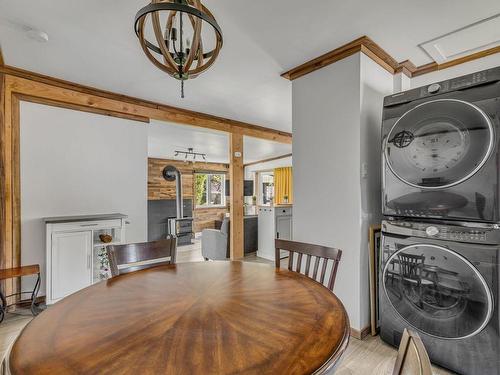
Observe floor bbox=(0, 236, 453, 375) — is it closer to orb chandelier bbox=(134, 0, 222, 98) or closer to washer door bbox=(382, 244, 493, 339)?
washer door bbox=(382, 244, 493, 339)

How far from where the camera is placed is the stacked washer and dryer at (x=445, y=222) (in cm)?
157

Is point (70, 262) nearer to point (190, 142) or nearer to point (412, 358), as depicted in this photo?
point (412, 358)

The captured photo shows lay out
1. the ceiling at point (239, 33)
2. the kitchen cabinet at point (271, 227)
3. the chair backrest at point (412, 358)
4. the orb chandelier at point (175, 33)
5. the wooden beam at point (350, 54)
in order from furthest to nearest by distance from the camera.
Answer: the kitchen cabinet at point (271, 227) < the wooden beam at point (350, 54) < the ceiling at point (239, 33) < the orb chandelier at point (175, 33) < the chair backrest at point (412, 358)

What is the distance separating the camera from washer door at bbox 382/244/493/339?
62.4 inches

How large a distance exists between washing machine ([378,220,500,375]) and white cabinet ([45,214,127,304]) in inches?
115

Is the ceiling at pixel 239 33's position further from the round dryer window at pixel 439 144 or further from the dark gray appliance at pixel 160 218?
the dark gray appliance at pixel 160 218

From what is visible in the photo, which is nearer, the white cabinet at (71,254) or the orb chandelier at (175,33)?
the orb chandelier at (175,33)

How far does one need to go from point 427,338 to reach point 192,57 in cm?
223

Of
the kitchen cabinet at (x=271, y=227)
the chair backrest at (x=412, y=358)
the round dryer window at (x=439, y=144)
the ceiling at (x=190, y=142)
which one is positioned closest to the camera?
the chair backrest at (x=412, y=358)

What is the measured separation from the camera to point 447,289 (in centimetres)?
169

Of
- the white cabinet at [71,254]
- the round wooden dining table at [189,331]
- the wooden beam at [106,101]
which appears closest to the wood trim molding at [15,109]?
the wooden beam at [106,101]

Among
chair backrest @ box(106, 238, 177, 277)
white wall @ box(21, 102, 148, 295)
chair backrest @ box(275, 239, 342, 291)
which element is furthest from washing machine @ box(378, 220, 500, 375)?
white wall @ box(21, 102, 148, 295)

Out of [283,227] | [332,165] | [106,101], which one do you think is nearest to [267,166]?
[283,227]

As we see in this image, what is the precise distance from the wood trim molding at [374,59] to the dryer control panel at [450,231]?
4.66ft
